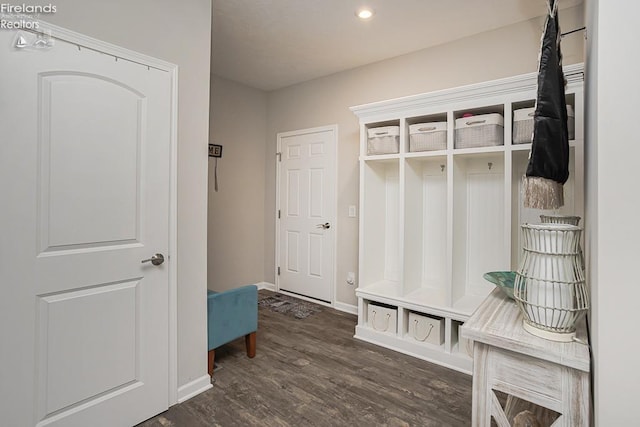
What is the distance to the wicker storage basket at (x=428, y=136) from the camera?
2676mm

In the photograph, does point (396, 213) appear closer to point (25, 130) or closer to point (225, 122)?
point (225, 122)

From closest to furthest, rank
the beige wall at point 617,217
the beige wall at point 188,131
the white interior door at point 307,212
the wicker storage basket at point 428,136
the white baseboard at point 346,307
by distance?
the beige wall at point 617,217 < the beige wall at point 188,131 < the wicker storage basket at point 428,136 < the white baseboard at point 346,307 < the white interior door at point 307,212

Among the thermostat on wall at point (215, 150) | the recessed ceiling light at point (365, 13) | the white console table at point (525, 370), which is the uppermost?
the recessed ceiling light at point (365, 13)

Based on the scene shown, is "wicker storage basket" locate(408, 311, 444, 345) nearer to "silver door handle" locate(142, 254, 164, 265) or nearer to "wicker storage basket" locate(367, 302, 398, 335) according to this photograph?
"wicker storage basket" locate(367, 302, 398, 335)

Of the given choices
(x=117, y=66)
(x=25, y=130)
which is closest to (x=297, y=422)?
(x=25, y=130)

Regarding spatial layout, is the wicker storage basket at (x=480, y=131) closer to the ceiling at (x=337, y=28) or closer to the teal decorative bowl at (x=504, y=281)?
the ceiling at (x=337, y=28)

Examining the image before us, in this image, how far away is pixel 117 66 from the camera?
5.78 feet

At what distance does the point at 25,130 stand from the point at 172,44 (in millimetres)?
944

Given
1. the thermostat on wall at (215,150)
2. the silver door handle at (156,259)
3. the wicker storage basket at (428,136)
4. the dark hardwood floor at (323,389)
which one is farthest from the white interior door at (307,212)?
the silver door handle at (156,259)

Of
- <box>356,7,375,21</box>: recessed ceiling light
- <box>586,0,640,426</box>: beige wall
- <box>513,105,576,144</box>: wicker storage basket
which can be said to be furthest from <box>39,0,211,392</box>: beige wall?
<box>513,105,576,144</box>: wicker storage basket

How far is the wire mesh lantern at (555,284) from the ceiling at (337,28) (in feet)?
6.97

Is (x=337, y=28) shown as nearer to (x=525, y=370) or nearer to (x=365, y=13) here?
(x=365, y=13)

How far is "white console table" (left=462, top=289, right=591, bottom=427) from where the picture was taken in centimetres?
104
